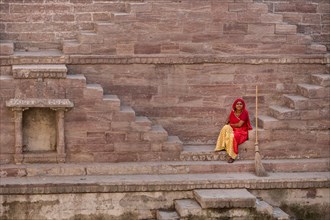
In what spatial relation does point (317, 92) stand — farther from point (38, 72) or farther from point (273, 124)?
point (38, 72)

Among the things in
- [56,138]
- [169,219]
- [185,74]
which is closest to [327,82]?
[185,74]

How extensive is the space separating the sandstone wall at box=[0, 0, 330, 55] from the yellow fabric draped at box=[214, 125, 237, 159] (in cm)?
166

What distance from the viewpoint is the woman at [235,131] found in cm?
1764

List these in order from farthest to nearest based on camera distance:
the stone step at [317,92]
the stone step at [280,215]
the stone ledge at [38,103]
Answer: the stone step at [317,92], the stone ledge at [38,103], the stone step at [280,215]

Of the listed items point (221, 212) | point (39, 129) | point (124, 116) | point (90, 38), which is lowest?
point (221, 212)

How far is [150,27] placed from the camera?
58.7ft

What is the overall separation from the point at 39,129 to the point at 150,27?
3.00 metres

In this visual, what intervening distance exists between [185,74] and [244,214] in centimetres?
340

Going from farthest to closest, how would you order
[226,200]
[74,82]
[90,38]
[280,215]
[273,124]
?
[273,124] → [90,38] → [74,82] → [280,215] → [226,200]

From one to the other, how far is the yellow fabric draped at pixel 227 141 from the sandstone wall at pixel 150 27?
5.44 ft

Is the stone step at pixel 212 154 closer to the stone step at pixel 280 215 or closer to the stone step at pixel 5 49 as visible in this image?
the stone step at pixel 280 215

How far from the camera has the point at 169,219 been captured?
16344 millimetres

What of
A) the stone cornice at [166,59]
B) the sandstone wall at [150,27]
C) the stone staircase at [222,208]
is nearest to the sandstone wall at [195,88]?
the stone cornice at [166,59]

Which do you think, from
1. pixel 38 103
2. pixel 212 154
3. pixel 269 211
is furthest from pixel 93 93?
pixel 269 211
